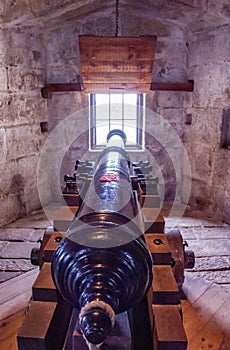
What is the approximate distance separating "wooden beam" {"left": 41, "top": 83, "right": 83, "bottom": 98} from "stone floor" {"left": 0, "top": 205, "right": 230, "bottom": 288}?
3.92ft

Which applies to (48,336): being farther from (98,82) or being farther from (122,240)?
(98,82)

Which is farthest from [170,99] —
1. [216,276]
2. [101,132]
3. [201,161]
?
[216,276]

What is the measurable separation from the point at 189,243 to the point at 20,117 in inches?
73.2

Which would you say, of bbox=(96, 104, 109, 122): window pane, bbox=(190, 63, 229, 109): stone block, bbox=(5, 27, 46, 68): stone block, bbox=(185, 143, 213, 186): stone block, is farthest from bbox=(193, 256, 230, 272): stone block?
bbox=(5, 27, 46, 68): stone block

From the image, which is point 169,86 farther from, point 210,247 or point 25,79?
point 210,247

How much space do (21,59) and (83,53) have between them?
776 mm

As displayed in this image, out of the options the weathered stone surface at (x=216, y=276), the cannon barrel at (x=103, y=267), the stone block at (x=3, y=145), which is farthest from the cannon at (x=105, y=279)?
the stone block at (x=3, y=145)

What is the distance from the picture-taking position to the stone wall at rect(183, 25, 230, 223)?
9.88 feet

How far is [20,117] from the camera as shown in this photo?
3.11 meters

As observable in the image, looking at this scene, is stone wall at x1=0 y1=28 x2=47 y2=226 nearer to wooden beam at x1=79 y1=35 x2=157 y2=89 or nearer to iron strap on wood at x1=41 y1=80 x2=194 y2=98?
iron strap on wood at x1=41 y1=80 x2=194 y2=98

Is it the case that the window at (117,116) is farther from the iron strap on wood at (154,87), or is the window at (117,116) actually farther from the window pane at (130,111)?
the iron strap on wood at (154,87)

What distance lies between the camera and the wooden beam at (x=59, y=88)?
321 cm

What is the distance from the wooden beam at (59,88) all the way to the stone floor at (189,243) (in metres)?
1.19

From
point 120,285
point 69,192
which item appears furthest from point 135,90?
point 120,285
